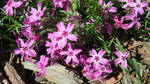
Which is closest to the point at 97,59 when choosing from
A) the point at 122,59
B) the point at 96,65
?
the point at 96,65

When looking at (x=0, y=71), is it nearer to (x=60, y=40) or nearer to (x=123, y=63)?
(x=60, y=40)

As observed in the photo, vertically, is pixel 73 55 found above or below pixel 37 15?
below

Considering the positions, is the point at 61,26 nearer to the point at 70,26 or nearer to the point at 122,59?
the point at 70,26

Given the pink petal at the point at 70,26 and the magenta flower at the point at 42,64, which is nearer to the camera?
the pink petal at the point at 70,26

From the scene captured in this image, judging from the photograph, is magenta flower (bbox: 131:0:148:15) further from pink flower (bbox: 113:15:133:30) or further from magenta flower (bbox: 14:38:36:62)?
magenta flower (bbox: 14:38:36:62)

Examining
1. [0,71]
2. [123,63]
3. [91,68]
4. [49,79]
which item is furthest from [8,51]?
[123,63]

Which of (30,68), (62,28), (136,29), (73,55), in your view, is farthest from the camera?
(30,68)

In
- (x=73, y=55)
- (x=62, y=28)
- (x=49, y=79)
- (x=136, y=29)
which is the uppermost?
(x=62, y=28)

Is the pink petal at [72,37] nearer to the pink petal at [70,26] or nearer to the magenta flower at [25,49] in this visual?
the pink petal at [70,26]

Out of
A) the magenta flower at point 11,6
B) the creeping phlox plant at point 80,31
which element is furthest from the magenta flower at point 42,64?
the magenta flower at point 11,6
